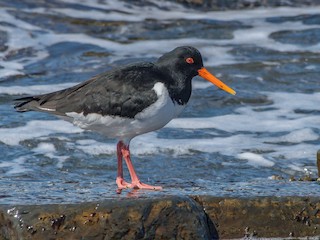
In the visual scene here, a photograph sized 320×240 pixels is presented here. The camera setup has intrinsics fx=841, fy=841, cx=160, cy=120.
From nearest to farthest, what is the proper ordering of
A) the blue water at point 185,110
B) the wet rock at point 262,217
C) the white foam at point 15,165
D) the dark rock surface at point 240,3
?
1. the wet rock at point 262,217
2. the blue water at point 185,110
3. the white foam at point 15,165
4. the dark rock surface at point 240,3

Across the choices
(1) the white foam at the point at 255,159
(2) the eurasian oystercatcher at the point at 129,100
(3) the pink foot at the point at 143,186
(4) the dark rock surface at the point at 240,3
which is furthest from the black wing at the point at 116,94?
(4) the dark rock surface at the point at 240,3

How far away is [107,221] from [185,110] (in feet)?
16.7

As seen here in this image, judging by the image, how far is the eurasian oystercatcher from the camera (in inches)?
223

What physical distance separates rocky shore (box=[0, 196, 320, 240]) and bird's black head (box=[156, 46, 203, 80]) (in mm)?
1232

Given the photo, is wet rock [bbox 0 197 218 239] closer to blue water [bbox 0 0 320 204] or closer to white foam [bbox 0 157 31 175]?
blue water [bbox 0 0 320 204]

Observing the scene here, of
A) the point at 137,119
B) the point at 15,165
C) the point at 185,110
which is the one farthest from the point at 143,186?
the point at 185,110

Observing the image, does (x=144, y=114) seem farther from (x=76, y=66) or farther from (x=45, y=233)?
(x=76, y=66)

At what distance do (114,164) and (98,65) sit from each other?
413 cm

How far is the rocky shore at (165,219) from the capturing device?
15.5ft

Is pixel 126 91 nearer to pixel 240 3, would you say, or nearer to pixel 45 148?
pixel 45 148

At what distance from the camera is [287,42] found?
42.9 ft

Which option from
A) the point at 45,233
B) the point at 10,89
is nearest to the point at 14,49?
the point at 10,89

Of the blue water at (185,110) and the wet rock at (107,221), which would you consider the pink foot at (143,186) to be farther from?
the wet rock at (107,221)

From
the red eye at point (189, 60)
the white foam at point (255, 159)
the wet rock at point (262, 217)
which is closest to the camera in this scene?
the wet rock at point (262, 217)
